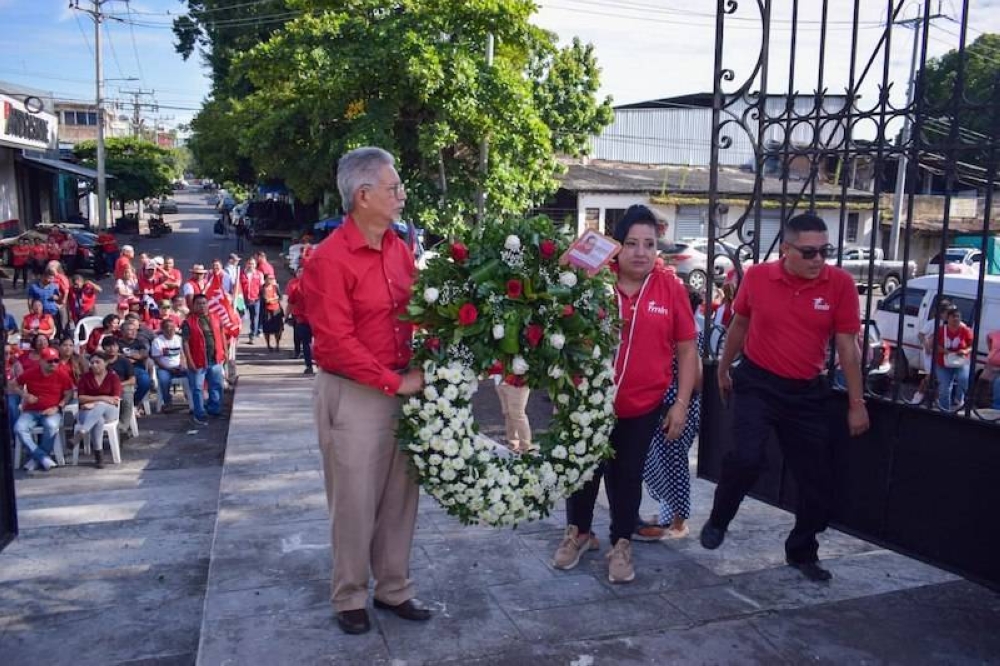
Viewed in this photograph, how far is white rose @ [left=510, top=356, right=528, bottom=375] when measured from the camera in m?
3.52

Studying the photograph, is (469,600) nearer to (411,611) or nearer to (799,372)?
(411,611)

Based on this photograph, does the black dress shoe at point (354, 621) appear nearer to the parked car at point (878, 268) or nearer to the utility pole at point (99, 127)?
the parked car at point (878, 268)

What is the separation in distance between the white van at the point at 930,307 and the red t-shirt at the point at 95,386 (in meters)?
9.49

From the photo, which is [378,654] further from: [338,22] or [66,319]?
[338,22]

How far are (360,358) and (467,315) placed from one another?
468 mm

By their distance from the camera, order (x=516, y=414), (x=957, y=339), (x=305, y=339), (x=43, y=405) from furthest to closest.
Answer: (x=305, y=339), (x=957, y=339), (x=43, y=405), (x=516, y=414)

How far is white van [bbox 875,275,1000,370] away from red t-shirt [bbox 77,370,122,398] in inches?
374

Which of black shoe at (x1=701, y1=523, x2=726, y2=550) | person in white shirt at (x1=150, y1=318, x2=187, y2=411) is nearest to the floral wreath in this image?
black shoe at (x1=701, y1=523, x2=726, y2=550)

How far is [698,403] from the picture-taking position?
5180 millimetres

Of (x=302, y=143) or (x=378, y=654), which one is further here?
(x=302, y=143)

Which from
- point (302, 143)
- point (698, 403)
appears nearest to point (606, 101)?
point (302, 143)

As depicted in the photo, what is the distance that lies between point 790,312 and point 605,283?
1020mm

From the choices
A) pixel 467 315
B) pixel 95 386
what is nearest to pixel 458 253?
pixel 467 315

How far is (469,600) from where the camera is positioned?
12.8 ft
